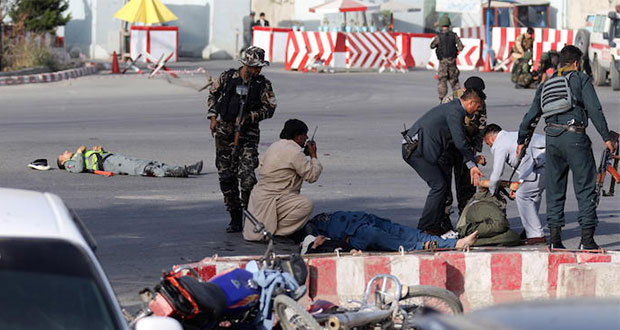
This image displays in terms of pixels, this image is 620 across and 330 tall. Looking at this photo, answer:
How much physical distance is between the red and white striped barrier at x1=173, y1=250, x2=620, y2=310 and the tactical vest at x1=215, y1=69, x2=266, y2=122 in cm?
311

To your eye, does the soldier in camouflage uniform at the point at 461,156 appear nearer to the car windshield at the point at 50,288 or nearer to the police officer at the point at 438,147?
the police officer at the point at 438,147

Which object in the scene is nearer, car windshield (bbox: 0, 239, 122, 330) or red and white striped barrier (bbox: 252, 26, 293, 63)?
car windshield (bbox: 0, 239, 122, 330)

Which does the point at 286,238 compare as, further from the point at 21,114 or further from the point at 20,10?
the point at 20,10

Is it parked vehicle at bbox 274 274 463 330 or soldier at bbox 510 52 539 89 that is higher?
soldier at bbox 510 52 539 89

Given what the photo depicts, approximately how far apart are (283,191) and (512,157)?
1.98 m

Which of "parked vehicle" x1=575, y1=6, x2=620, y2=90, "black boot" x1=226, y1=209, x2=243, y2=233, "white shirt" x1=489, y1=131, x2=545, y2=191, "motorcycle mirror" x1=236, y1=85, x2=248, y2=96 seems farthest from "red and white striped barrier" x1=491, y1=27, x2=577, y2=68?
"black boot" x1=226, y1=209, x2=243, y2=233

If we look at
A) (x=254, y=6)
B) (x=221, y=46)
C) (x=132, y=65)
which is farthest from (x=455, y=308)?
(x=254, y=6)

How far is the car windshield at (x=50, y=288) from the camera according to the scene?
4215 millimetres

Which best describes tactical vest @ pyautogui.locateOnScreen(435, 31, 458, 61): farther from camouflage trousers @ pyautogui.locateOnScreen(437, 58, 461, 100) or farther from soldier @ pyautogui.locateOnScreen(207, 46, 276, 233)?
soldier @ pyautogui.locateOnScreen(207, 46, 276, 233)

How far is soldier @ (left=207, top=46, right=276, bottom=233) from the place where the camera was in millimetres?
10602

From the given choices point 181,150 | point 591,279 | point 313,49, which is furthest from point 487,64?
point 591,279

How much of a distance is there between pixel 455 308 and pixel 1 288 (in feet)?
11.2

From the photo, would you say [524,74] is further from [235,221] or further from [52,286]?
[52,286]

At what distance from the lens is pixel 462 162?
36.3 ft
